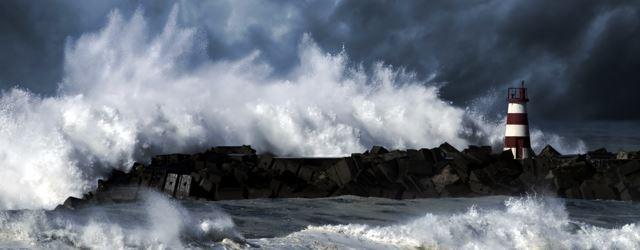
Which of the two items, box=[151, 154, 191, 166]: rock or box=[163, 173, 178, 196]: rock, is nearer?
box=[163, 173, 178, 196]: rock

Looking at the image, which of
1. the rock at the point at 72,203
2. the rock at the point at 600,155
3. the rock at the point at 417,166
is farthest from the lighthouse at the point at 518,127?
the rock at the point at 72,203

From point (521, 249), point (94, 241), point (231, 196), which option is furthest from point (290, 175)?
point (94, 241)

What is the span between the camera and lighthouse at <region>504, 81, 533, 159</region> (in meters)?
16.2

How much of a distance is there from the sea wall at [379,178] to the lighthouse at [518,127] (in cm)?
278

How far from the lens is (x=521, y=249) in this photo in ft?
20.2

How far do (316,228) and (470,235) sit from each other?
1145 mm

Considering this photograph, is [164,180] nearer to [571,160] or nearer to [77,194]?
[77,194]

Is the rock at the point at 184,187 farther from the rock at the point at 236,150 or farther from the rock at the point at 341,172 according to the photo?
the rock at the point at 236,150

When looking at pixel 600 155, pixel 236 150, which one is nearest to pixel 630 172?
pixel 600 155

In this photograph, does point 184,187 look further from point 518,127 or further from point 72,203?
point 518,127

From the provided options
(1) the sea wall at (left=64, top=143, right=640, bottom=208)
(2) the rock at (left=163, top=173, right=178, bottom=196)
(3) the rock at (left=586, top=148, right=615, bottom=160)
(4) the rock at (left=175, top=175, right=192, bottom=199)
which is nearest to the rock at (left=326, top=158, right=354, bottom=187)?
(1) the sea wall at (left=64, top=143, right=640, bottom=208)

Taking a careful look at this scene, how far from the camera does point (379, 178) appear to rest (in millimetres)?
11836

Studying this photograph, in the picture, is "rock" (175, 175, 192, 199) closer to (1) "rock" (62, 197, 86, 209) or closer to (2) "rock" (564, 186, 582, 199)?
(1) "rock" (62, 197, 86, 209)

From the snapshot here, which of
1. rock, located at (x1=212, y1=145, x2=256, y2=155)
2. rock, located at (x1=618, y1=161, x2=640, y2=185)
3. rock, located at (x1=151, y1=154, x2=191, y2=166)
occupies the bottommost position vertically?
rock, located at (x1=151, y1=154, x2=191, y2=166)
